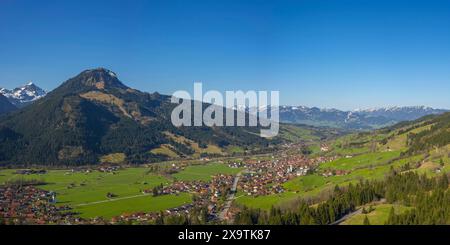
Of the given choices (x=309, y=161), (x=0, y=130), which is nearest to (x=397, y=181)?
(x=309, y=161)

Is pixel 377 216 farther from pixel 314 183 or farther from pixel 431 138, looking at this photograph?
pixel 431 138

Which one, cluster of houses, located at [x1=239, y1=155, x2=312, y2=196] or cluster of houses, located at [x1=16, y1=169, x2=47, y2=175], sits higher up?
cluster of houses, located at [x1=239, y1=155, x2=312, y2=196]

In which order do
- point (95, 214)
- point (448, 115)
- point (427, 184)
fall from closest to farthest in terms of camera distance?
point (427, 184) < point (95, 214) < point (448, 115)

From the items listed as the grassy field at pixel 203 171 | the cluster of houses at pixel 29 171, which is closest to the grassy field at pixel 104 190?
the cluster of houses at pixel 29 171

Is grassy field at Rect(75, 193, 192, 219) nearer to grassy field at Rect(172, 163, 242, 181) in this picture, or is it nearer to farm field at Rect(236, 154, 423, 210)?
farm field at Rect(236, 154, 423, 210)

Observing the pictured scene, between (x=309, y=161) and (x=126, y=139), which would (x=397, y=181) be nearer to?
(x=309, y=161)

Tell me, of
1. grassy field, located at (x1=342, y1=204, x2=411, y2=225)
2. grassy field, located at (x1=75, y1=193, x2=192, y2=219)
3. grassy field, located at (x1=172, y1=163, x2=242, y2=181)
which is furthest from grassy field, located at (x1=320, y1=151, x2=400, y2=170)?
grassy field, located at (x1=342, y1=204, x2=411, y2=225)
